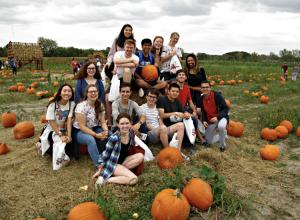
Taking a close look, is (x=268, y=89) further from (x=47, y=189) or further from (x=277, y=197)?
(x=47, y=189)

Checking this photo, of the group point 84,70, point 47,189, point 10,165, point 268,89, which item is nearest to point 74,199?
point 47,189

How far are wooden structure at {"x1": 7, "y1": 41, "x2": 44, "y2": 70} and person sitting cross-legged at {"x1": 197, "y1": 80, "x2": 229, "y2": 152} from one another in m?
27.7

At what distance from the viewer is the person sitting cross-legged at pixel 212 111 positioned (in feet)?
19.5

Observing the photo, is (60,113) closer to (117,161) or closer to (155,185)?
(117,161)

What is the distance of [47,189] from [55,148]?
2.45 ft

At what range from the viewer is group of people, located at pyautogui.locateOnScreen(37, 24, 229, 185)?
4473mm

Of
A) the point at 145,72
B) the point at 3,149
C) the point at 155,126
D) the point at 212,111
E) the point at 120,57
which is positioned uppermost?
the point at 120,57

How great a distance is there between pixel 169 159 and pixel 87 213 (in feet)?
5.55

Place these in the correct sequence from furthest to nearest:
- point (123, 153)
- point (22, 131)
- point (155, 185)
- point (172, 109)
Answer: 1. point (22, 131)
2. point (172, 109)
3. point (123, 153)
4. point (155, 185)

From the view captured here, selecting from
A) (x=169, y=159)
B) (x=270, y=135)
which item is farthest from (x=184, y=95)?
(x=270, y=135)

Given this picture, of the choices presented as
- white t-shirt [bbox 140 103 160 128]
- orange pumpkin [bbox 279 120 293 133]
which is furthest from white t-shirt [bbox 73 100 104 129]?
orange pumpkin [bbox 279 120 293 133]

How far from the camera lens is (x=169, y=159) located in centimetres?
468

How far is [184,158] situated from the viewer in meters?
5.04

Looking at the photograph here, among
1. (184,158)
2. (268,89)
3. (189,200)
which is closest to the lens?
(189,200)
